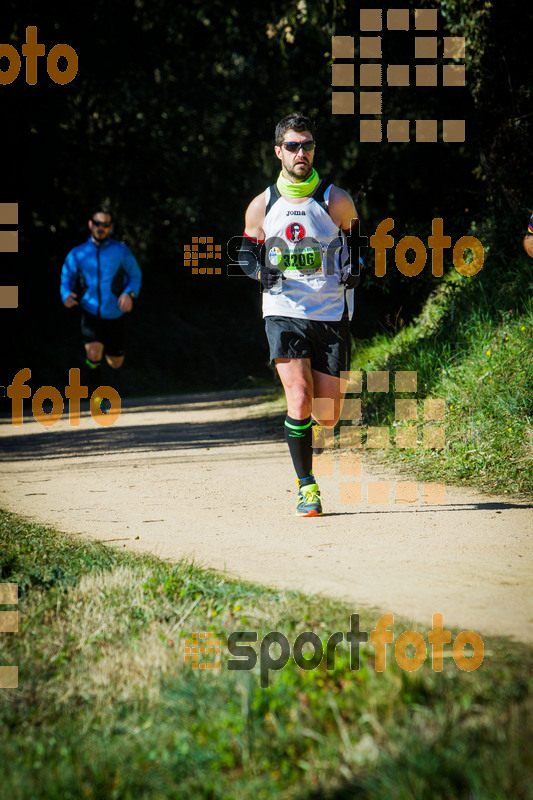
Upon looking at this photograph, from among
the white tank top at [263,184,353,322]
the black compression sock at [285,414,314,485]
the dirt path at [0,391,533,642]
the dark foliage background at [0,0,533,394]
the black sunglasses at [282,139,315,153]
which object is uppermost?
the dark foliage background at [0,0,533,394]

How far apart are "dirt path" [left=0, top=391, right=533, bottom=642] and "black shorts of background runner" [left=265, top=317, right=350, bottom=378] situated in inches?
38.3

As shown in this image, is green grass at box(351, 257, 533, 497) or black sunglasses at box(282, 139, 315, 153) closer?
black sunglasses at box(282, 139, 315, 153)

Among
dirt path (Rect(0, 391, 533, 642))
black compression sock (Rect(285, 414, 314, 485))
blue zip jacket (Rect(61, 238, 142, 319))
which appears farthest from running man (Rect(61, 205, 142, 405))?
black compression sock (Rect(285, 414, 314, 485))

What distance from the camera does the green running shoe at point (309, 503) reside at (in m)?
5.42

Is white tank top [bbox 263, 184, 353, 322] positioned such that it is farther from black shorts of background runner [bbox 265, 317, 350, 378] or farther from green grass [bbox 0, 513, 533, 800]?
green grass [bbox 0, 513, 533, 800]

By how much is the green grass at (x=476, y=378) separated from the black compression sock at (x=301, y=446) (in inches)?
53.6

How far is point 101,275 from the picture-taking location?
9.70 metres

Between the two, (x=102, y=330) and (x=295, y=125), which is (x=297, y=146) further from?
(x=102, y=330)

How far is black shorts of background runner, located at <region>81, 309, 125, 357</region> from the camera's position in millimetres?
10008

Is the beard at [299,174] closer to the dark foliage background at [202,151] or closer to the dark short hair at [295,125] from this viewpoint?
the dark short hair at [295,125]

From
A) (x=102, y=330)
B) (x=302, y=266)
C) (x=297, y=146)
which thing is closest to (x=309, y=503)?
(x=302, y=266)

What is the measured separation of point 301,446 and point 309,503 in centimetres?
38

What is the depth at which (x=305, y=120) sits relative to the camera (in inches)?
213

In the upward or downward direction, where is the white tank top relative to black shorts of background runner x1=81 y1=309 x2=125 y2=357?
upward
